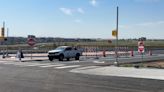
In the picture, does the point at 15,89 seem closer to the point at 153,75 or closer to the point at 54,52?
the point at 153,75

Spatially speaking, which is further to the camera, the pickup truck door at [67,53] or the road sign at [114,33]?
the pickup truck door at [67,53]

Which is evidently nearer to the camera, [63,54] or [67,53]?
[63,54]

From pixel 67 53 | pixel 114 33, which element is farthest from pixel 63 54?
pixel 114 33

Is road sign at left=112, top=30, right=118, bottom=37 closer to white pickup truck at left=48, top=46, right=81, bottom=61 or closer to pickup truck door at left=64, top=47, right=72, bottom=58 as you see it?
white pickup truck at left=48, top=46, right=81, bottom=61

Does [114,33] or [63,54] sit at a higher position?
[114,33]

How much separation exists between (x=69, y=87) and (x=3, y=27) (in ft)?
117

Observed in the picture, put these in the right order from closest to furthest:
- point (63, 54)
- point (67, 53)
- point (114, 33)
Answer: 1. point (114, 33)
2. point (63, 54)
3. point (67, 53)

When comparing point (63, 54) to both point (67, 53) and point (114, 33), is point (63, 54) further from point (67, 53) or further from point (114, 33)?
point (114, 33)

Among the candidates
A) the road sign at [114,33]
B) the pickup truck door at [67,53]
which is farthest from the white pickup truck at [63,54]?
the road sign at [114,33]

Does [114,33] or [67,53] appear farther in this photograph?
[67,53]

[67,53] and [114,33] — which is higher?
[114,33]

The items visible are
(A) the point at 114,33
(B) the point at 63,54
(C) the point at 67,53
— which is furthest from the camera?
(C) the point at 67,53

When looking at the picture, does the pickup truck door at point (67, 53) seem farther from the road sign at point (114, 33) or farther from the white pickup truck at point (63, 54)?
the road sign at point (114, 33)

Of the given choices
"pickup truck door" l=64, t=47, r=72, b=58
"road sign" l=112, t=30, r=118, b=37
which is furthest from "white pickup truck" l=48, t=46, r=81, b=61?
"road sign" l=112, t=30, r=118, b=37
